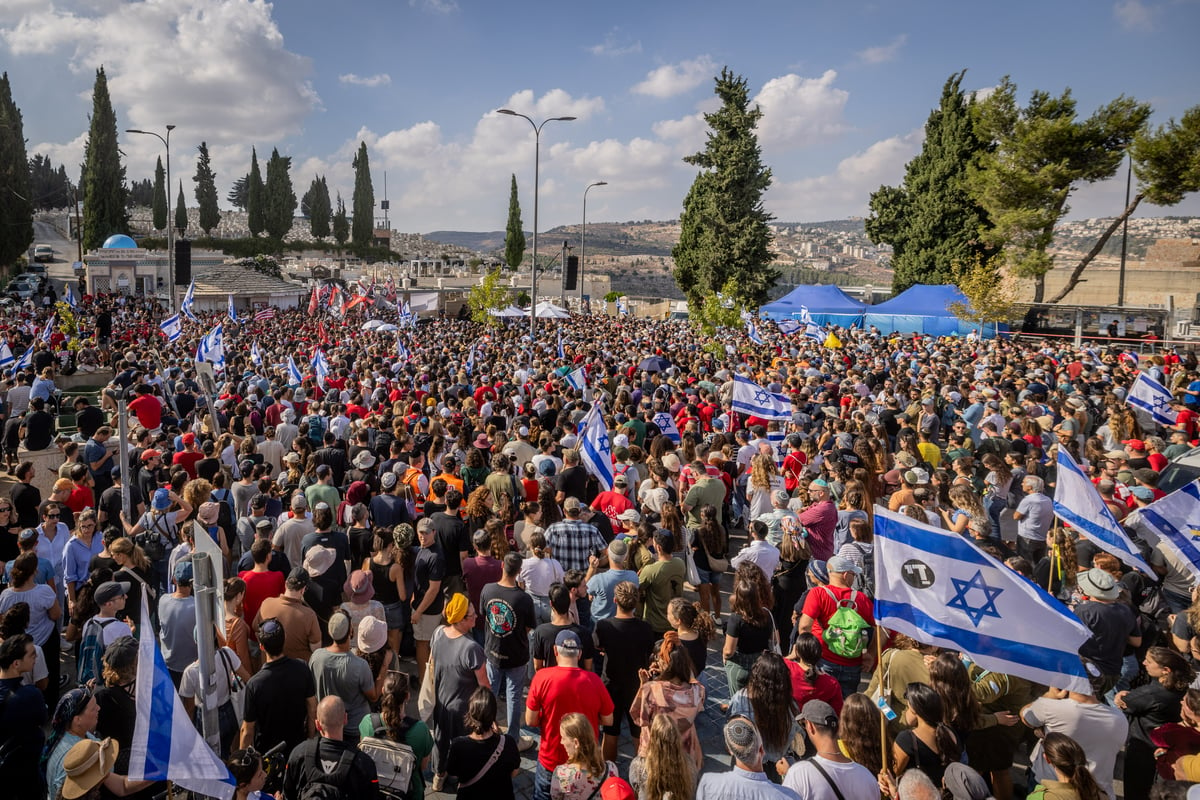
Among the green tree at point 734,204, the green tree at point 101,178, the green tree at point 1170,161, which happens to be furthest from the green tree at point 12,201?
the green tree at point 1170,161

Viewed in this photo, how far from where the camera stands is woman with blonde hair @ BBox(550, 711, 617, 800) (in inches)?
139

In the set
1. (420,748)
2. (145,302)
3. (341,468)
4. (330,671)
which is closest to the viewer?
(420,748)

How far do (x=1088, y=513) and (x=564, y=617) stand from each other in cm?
433

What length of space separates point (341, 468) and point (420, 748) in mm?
5647

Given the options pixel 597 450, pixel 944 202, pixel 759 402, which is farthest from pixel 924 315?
pixel 597 450

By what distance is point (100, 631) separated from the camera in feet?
15.3

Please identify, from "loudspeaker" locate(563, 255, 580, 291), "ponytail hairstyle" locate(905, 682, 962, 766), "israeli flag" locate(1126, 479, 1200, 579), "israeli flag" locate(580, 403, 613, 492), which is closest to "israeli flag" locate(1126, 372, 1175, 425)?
"israeli flag" locate(1126, 479, 1200, 579)

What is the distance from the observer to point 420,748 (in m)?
3.93

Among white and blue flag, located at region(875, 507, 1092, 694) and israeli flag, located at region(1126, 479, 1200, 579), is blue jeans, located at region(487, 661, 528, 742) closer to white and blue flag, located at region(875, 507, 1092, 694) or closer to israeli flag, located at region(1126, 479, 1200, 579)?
white and blue flag, located at region(875, 507, 1092, 694)

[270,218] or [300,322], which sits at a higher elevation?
[270,218]

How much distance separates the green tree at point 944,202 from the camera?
38.3 m

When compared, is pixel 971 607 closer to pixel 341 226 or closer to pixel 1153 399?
pixel 1153 399

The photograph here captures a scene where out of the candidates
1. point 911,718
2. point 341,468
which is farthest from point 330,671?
point 341,468

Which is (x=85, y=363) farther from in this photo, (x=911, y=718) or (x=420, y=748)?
(x=911, y=718)
